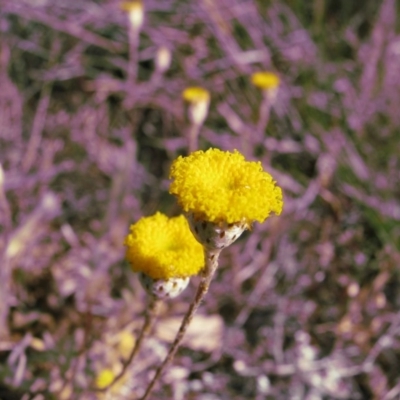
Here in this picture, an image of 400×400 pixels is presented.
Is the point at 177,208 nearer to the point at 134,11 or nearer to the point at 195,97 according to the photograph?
the point at 195,97

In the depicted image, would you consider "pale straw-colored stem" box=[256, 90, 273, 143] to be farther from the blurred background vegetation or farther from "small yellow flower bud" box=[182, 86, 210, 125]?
"small yellow flower bud" box=[182, 86, 210, 125]

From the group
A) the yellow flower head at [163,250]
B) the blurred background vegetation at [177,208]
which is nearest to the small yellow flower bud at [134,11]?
the blurred background vegetation at [177,208]

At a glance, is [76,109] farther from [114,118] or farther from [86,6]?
[86,6]

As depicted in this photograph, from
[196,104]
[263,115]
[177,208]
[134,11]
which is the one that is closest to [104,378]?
[177,208]

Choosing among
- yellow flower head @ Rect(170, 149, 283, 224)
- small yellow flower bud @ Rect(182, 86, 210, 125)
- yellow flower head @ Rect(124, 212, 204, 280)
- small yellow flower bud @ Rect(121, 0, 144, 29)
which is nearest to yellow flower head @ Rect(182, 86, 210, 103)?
small yellow flower bud @ Rect(182, 86, 210, 125)

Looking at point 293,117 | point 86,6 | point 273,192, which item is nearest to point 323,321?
point 293,117

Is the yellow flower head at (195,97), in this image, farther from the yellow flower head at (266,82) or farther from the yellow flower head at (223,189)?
the yellow flower head at (223,189)
